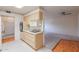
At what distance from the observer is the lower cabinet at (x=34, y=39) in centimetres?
91

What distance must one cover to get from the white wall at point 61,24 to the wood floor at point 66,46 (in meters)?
0.12

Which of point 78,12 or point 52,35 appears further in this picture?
point 52,35

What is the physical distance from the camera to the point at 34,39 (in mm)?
902

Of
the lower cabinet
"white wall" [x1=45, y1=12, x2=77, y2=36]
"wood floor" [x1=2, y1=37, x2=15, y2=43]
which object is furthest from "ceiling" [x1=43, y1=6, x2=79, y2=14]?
"wood floor" [x1=2, y1=37, x2=15, y2=43]

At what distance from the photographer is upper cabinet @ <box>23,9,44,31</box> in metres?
0.89

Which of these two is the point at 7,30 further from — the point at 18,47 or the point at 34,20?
the point at 34,20

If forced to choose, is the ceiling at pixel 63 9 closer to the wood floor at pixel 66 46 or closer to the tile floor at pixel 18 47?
the wood floor at pixel 66 46

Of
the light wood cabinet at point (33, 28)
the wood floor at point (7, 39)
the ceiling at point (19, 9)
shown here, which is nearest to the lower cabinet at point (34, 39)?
the light wood cabinet at point (33, 28)

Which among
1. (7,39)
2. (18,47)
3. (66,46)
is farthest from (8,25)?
(66,46)

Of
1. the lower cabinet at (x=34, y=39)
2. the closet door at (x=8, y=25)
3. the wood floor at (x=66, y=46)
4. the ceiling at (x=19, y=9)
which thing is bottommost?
the wood floor at (x=66, y=46)
